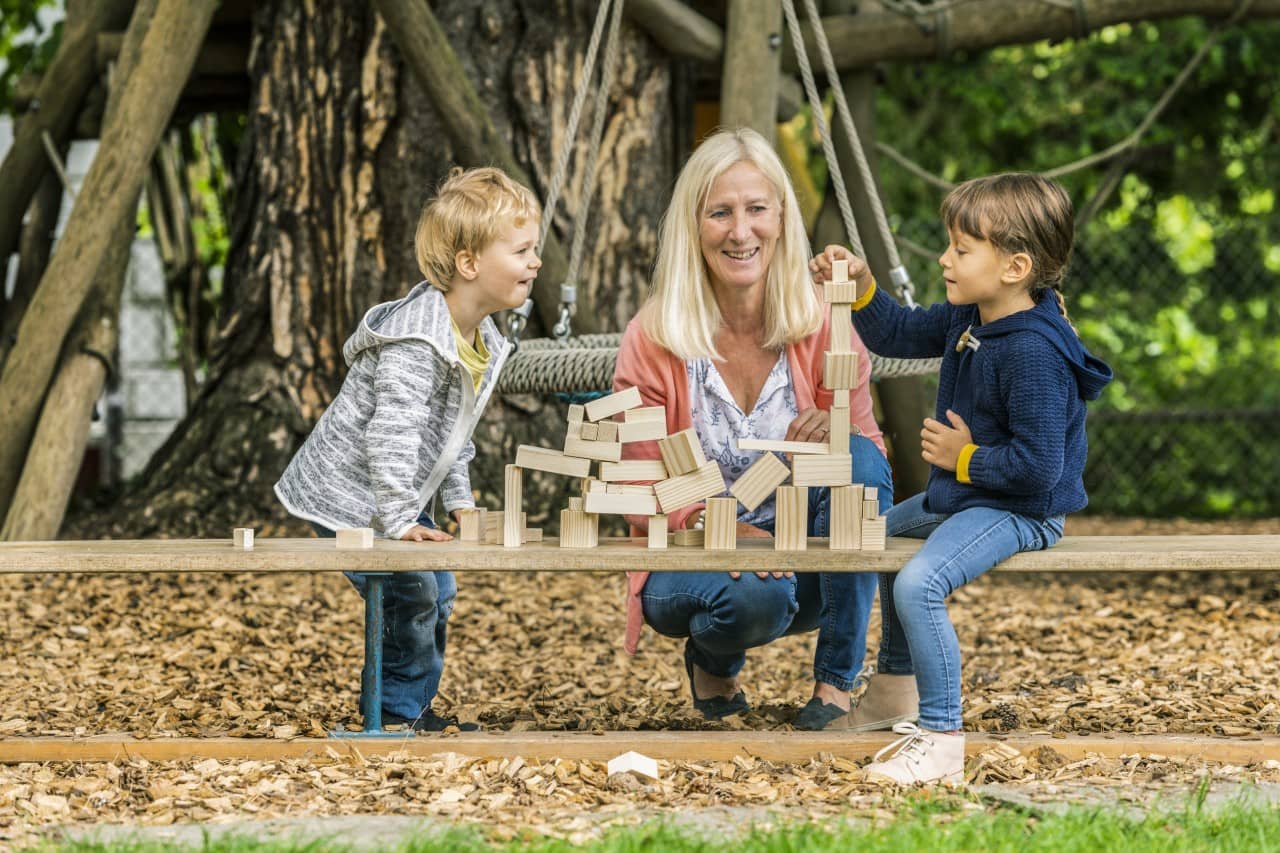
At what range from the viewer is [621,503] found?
3.03 metres

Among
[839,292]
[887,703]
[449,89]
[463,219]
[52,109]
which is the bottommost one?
[887,703]

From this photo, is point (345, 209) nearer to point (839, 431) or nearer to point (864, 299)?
point (864, 299)

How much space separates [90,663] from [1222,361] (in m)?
6.82

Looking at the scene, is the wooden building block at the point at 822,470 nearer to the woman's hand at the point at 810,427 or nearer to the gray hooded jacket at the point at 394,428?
the woman's hand at the point at 810,427

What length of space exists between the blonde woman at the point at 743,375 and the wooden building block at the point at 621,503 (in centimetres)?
22

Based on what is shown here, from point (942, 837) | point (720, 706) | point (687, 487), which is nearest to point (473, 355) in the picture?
point (687, 487)

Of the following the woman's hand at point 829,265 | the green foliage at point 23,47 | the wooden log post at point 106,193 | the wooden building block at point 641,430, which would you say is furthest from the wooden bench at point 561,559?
the green foliage at point 23,47

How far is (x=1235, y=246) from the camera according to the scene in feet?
28.8

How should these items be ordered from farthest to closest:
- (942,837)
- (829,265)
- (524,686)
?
(524,686)
(829,265)
(942,837)

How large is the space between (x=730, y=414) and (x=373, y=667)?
0.95 metres

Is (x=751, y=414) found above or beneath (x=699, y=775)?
above

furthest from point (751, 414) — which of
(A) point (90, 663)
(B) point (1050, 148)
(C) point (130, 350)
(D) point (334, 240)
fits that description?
(C) point (130, 350)

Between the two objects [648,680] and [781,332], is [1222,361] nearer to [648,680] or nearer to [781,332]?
[648,680]

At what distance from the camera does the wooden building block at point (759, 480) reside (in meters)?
3.06
